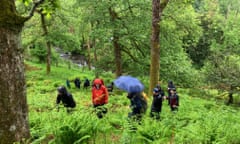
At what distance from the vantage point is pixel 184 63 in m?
19.9

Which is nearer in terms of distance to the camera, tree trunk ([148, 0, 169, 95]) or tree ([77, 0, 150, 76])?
tree trunk ([148, 0, 169, 95])

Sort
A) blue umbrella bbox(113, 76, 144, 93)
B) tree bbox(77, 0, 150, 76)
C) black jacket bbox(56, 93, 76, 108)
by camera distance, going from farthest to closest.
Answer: tree bbox(77, 0, 150, 76) < black jacket bbox(56, 93, 76, 108) < blue umbrella bbox(113, 76, 144, 93)

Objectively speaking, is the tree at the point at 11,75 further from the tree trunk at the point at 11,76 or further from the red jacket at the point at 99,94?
the red jacket at the point at 99,94

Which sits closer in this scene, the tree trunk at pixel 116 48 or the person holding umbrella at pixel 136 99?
the person holding umbrella at pixel 136 99

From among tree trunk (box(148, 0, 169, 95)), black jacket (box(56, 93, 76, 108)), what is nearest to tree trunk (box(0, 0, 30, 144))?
black jacket (box(56, 93, 76, 108))

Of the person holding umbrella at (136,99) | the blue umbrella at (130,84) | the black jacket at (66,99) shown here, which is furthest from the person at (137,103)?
the black jacket at (66,99)

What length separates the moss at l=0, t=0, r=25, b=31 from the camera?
494 centimetres

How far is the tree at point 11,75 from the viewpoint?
496 centimetres

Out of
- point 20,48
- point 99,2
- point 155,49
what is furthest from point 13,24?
point 99,2

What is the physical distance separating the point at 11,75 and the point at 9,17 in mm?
915

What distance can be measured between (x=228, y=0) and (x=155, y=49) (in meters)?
71.3

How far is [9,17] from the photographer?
497 cm

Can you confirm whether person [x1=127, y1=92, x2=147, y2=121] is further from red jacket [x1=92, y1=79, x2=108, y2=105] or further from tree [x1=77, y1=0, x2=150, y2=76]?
tree [x1=77, y1=0, x2=150, y2=76]

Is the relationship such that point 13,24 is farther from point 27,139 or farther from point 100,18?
point 100,18
